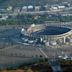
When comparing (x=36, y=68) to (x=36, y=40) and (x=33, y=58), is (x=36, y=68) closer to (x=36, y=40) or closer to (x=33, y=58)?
(x=33, y=58)

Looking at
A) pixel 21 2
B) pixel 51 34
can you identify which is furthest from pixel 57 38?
pixel 21 2

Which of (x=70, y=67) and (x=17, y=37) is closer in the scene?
(x=70, y=67)

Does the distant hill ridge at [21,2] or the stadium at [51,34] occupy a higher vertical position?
the distant hill ridge at [21,2]

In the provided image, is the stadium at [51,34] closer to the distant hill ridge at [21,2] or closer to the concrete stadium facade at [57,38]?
the concrete stadium facade at [57,38]

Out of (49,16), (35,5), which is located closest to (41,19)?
(49,16)

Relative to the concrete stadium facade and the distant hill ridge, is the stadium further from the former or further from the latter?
the distant hill ridge

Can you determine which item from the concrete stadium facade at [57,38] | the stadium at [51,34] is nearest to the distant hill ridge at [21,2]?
the stadium at [51,34]

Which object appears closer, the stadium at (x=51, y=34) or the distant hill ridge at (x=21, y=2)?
the stadium at (x=51, y=34)

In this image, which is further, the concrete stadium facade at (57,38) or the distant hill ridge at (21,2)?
the distant hill ridge at (21,2)
